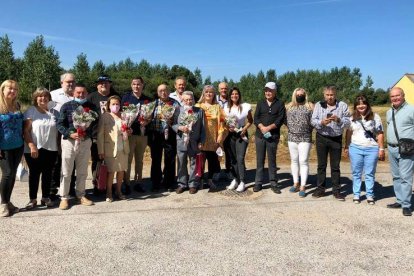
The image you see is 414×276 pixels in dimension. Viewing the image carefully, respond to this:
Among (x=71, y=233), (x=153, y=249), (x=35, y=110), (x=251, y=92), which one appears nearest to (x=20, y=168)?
(x=35, y=110)

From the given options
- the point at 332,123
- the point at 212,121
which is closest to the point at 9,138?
the point at 212,121

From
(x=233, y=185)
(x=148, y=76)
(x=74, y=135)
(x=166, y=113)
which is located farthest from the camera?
(x=148, y=76)

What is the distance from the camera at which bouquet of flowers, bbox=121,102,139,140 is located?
636 cm

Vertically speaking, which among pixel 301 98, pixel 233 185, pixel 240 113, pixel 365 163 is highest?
pixel 301 98

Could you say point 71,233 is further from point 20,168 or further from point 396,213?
point 396,213

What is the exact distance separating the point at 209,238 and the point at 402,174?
349 centimetres

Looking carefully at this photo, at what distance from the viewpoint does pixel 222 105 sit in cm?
750

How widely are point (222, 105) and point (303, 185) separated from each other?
2.29 meters

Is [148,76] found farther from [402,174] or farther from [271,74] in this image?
[402,174]

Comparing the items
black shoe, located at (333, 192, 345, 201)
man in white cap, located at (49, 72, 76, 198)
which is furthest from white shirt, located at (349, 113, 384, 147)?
man in white cap, located at (49, 72, 76, 198)

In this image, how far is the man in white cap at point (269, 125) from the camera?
23.2 ft

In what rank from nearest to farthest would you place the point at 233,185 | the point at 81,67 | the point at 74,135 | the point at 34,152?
1. the point at 34,152
2. the point at 74,135
3. the point at 233,185
4. the point at 81,67

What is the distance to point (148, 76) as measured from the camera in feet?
247

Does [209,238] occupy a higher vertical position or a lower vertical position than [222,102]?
lower
